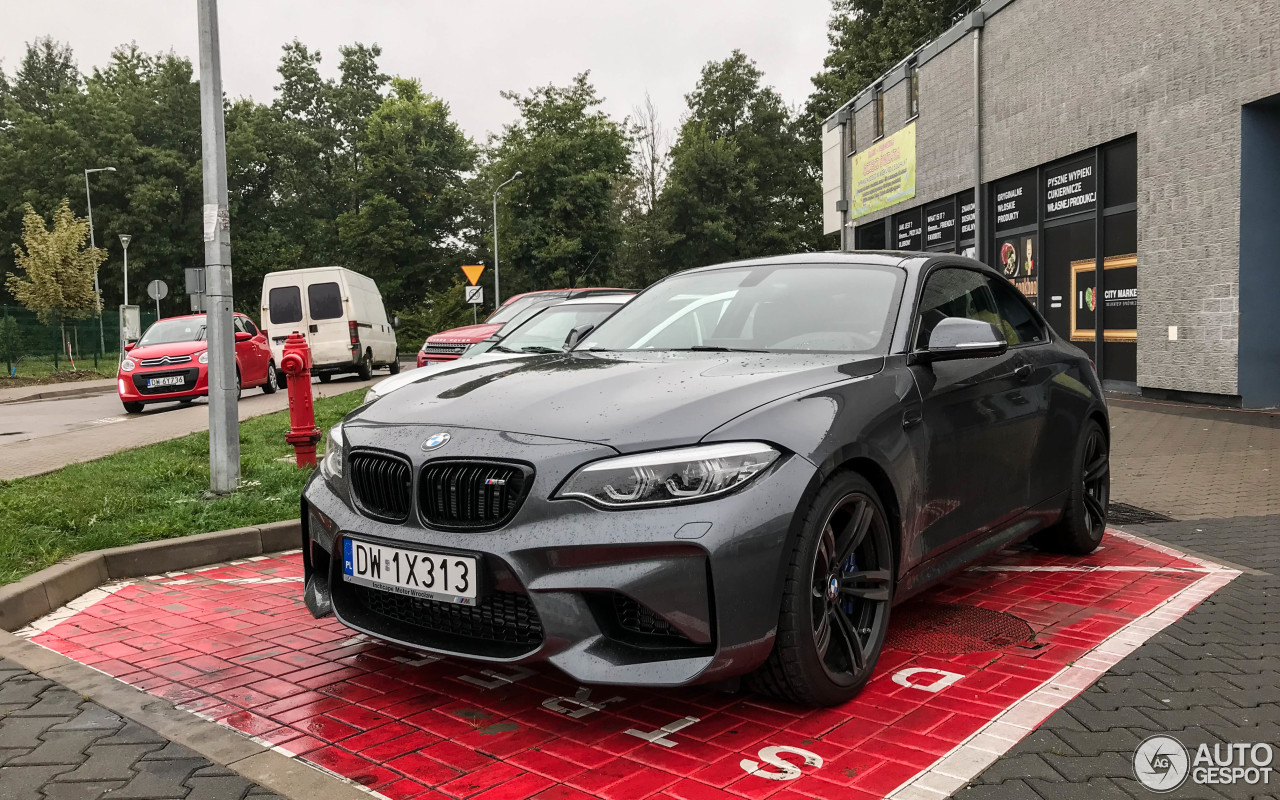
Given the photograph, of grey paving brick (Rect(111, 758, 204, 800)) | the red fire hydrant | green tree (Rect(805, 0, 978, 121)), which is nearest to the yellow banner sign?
green tree (Rect(805, 0, 978, 121))

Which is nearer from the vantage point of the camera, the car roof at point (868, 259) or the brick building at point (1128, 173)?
the car roof at point (868, 259)

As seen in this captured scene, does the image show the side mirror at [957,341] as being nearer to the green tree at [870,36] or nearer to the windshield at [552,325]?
the windshield at [552,325]

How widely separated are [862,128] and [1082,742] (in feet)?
87.2

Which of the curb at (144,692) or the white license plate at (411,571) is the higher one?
the white license plate at (411,571)

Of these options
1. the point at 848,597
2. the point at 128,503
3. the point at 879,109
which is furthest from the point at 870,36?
the point at 848,597

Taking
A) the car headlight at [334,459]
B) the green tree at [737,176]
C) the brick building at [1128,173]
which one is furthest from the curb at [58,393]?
the green tree at [737,176]

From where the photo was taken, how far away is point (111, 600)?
4965 millimetres

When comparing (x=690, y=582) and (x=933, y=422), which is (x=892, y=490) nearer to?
(x=933, y=422)

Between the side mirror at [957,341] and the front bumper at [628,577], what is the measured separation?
1068 millimetres

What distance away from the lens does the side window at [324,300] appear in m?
21.5

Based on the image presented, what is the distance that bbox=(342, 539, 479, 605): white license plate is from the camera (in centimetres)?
312

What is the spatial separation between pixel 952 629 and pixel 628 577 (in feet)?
6.39

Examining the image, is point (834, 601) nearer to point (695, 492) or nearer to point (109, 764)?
point (695, 492)

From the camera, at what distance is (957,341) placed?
3.97 metres
